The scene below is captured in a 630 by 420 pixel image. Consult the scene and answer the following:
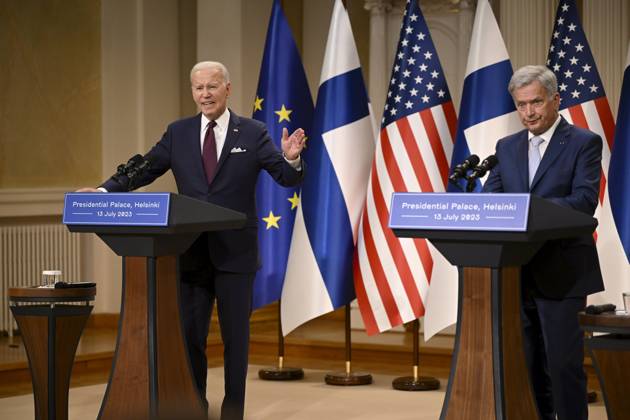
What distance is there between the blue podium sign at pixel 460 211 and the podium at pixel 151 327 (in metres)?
0.88

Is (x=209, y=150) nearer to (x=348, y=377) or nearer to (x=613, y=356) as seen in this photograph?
(x=613, y=356)

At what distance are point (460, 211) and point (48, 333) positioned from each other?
2.09 m

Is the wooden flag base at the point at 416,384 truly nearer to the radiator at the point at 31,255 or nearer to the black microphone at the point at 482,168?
the black microphone at the point at 482,168

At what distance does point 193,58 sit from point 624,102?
4.59 m

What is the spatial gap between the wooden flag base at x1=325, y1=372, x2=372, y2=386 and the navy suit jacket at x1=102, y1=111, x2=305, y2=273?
2067mm

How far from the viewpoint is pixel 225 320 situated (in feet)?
16.1

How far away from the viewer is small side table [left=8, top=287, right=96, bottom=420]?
15.6ft

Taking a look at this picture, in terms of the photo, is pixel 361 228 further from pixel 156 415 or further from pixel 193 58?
pixel 193 58

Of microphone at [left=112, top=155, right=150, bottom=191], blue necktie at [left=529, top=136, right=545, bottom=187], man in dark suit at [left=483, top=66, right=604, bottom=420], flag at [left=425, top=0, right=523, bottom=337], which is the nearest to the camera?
man in dark suit at [left=483, top=66, right=604, bottom=420]

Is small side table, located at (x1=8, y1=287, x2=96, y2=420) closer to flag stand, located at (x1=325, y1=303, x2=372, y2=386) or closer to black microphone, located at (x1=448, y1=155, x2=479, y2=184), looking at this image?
black microphone, located at (x1=448, y1=155, x2=479, y2=184)

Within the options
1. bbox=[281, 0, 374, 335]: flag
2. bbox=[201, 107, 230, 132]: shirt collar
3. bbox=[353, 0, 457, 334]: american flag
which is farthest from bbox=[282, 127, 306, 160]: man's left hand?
bbox=[281, 0, 374, 335]: flag

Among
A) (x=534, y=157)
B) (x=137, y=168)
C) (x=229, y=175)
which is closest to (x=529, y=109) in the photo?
(x=534, y=157)

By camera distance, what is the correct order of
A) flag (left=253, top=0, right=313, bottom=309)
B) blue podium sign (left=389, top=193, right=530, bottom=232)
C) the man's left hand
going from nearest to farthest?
blue podium sign (left=389, top=193, right=530, bottom=232), the man's left hand, flag (left=253, top=0, right=313, bottom=309)

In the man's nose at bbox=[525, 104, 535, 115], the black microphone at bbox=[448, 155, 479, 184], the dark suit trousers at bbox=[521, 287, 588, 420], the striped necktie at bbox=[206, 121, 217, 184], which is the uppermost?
the man's nose at bbox=[525, 104, 535, 115]
